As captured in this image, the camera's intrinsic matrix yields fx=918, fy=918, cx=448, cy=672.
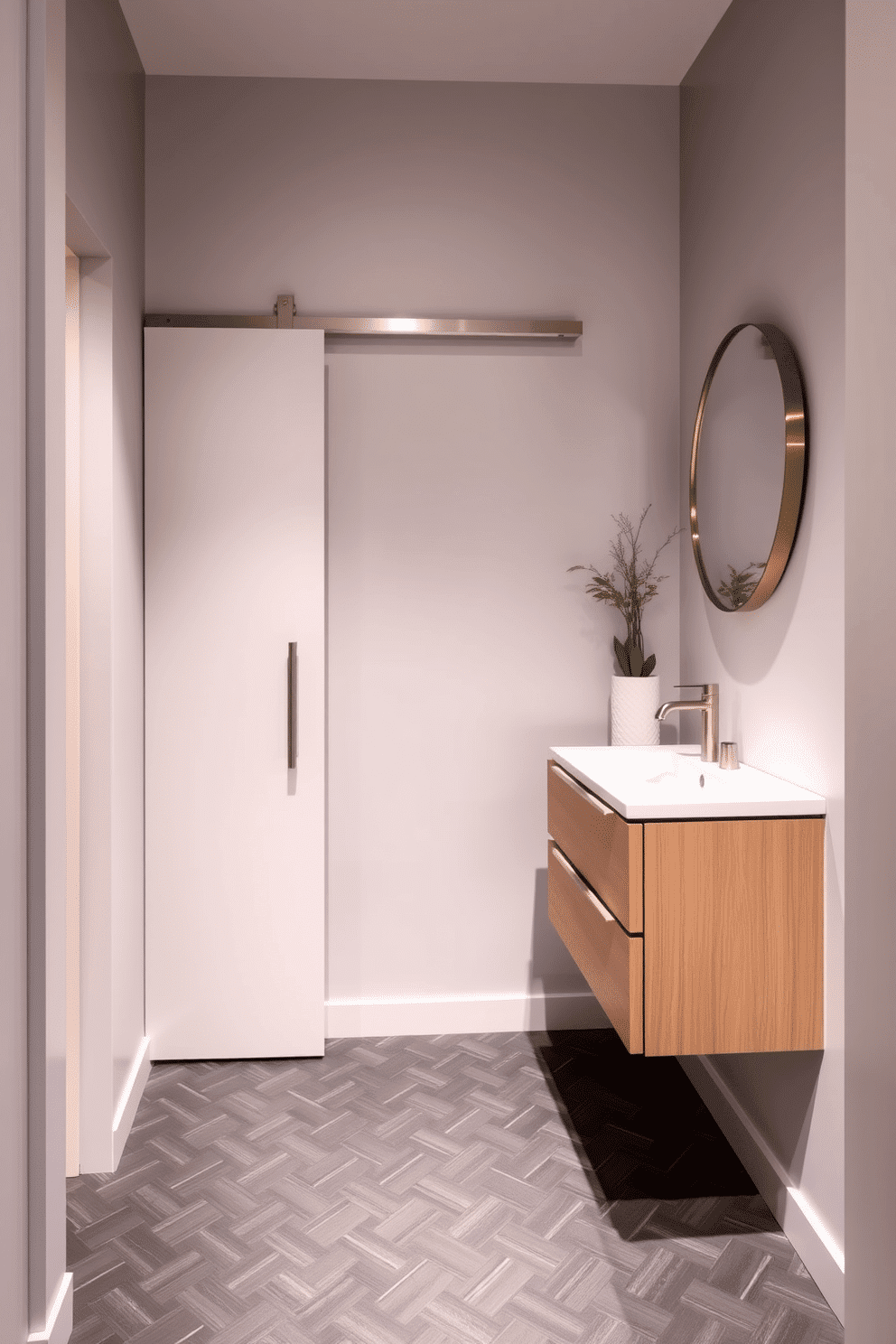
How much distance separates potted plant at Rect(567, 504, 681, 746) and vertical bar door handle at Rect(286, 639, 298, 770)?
902 mm

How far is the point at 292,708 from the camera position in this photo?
2.66 m

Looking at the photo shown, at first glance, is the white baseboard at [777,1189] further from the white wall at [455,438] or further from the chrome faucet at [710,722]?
the chrome faucet at [710,722]

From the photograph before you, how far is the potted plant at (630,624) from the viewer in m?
2.70

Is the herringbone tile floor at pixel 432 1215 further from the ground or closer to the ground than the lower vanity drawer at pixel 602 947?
closer to the ground

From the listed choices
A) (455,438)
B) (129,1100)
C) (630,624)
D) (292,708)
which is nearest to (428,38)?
(455,438)

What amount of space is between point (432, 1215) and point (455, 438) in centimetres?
207

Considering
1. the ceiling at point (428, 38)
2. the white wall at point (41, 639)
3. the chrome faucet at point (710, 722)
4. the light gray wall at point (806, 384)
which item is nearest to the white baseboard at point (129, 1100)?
the white wall at point (41, 639)

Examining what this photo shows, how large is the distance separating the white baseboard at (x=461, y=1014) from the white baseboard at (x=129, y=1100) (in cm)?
54

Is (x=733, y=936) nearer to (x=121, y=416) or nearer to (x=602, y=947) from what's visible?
(x=602, y=947)

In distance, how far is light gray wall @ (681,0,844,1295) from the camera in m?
1.80

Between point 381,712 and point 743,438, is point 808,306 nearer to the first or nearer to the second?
point 743,438

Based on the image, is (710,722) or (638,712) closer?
(710,722)

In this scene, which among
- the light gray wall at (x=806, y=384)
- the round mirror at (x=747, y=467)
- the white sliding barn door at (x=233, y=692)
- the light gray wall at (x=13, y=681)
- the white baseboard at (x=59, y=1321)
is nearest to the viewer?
the light gray wall at (x=13, y=681)

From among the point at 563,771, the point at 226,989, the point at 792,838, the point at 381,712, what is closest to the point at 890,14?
the point at 792,838
